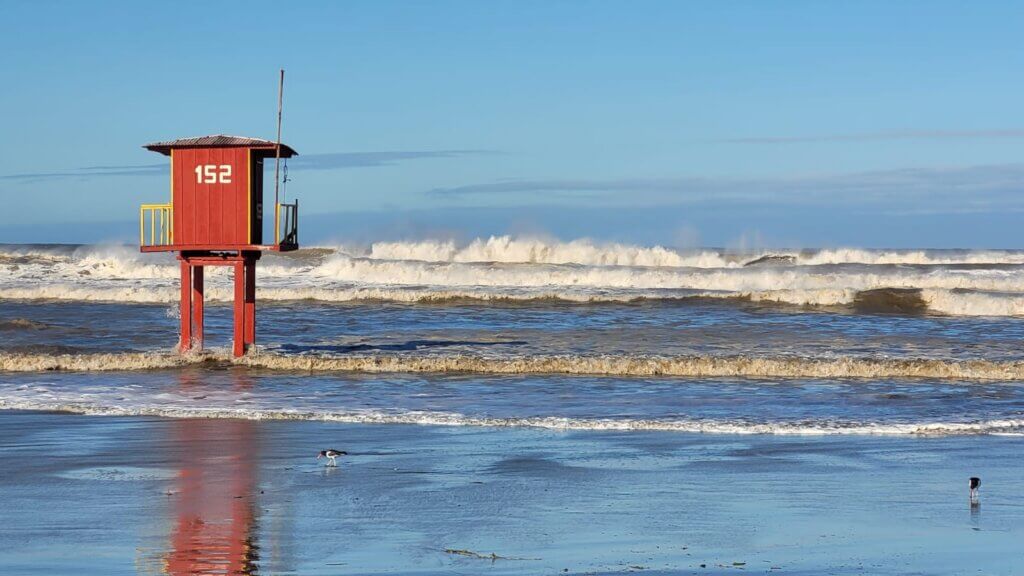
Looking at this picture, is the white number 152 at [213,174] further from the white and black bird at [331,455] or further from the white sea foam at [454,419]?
the white and black bird at [331,455]

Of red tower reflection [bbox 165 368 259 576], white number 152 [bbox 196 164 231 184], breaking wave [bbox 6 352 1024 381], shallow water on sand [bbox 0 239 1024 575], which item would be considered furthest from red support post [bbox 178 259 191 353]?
red tower reflection [bbox 165 368 259 576]

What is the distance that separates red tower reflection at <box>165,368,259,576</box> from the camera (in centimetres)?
762

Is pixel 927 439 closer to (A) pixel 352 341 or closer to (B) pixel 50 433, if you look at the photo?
(B) pixel 50 433

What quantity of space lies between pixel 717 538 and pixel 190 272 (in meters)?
16.3

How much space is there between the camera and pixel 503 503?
31.3 ft

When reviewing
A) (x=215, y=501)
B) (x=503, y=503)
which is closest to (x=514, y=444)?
(x=503, y=503)

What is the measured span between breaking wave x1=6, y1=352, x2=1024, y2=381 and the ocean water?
0.05m

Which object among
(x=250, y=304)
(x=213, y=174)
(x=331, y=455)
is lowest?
(x=331, y=455)

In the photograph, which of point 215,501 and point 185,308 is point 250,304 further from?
point 215,501

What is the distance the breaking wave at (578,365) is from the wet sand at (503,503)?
7170 mm

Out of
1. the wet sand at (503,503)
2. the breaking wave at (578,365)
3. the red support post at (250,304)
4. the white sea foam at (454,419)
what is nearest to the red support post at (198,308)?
the breaking wave at (578,365)

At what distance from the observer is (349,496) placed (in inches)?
385

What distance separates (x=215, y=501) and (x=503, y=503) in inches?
92.7

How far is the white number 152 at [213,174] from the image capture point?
21.4 meters
